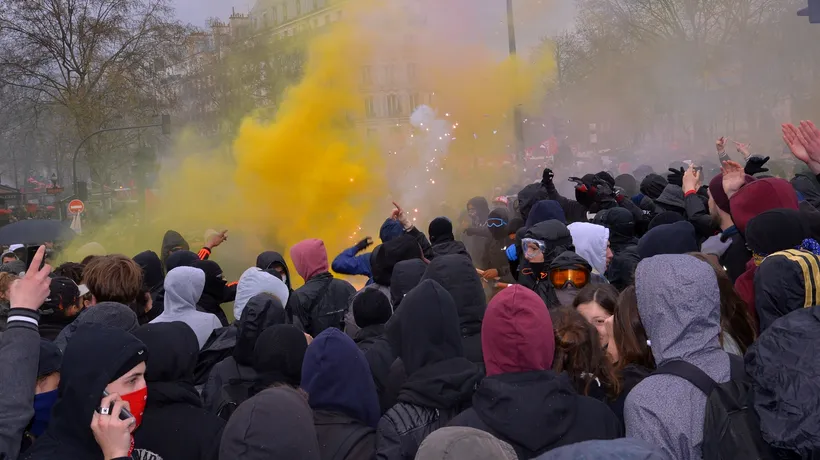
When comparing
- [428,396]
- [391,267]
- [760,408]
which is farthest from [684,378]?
[391,267]

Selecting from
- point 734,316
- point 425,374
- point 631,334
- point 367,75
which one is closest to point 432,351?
point 425,374

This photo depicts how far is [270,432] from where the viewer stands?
9.22ft

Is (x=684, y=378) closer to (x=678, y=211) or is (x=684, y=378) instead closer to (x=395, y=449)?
(x=395, y=449)

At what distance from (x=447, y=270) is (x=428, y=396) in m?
1.31

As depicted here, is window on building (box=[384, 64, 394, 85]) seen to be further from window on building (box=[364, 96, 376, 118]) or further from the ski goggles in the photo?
the ski goggles

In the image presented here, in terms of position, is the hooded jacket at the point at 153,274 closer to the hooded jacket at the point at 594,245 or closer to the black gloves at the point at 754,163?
the hooded jacket at the point at 594,245

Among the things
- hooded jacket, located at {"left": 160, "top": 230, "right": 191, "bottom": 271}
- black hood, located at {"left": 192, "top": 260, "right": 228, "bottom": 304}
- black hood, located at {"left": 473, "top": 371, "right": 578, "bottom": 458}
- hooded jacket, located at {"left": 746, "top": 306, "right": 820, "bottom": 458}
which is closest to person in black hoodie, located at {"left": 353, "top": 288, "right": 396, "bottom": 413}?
black hood, located at {"left": 473, "top": 371, "right": 578, "bottom": 458}

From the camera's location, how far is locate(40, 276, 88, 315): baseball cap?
5152 mm

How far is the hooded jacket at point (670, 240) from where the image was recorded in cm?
548

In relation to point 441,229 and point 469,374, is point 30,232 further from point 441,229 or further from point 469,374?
point 469,374

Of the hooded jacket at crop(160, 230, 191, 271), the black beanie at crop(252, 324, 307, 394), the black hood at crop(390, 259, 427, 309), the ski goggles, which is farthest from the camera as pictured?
the hooded jacket at crop(160, 230, 191, 271)

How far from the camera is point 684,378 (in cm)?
283

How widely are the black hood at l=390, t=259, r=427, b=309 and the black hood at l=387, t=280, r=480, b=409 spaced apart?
147 centimetres

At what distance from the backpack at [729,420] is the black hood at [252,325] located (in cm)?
239
